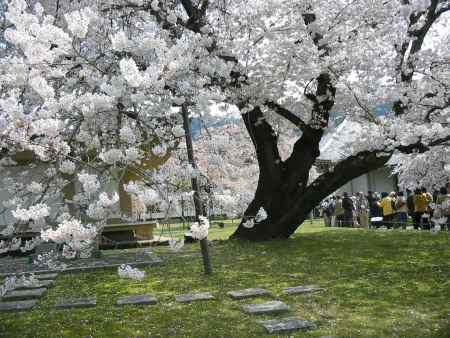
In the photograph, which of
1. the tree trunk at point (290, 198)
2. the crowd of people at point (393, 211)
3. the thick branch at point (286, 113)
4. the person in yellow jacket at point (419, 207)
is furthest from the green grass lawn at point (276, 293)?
the person in yellow jacket at point (419, 207)

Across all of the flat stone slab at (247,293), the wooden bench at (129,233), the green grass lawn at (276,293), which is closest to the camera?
the green grass lawn at (276,293)

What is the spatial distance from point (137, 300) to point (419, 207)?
11189mm

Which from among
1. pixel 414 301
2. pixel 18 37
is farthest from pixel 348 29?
pixel 18 37

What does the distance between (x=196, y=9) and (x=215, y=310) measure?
6.18 m

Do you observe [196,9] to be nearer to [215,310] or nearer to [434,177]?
[215,310]

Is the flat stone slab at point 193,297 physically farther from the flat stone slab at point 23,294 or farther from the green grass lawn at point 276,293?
the flat stone slab at point 23,294

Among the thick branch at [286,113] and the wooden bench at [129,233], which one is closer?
the thick branch at [286,113]

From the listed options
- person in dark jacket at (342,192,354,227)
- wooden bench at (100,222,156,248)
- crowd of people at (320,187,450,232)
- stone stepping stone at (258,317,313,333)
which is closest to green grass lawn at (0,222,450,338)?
stone stepping stone at (258,317,313,333)

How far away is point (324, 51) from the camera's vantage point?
10.5 meters

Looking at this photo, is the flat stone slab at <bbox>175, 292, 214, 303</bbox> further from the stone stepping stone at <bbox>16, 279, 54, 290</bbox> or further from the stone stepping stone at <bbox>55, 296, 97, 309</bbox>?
the stone stepping stone at <bbox>16, 279, 54, 290</bbox>

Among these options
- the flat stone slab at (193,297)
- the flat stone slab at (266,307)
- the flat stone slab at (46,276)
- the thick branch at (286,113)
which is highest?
the thick branch at (286,113)

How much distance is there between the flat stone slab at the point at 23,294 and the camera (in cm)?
702

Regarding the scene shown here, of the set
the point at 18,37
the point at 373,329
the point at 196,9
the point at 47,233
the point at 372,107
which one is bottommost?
the point at 373,329

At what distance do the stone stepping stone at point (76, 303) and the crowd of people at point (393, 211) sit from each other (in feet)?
27.3
